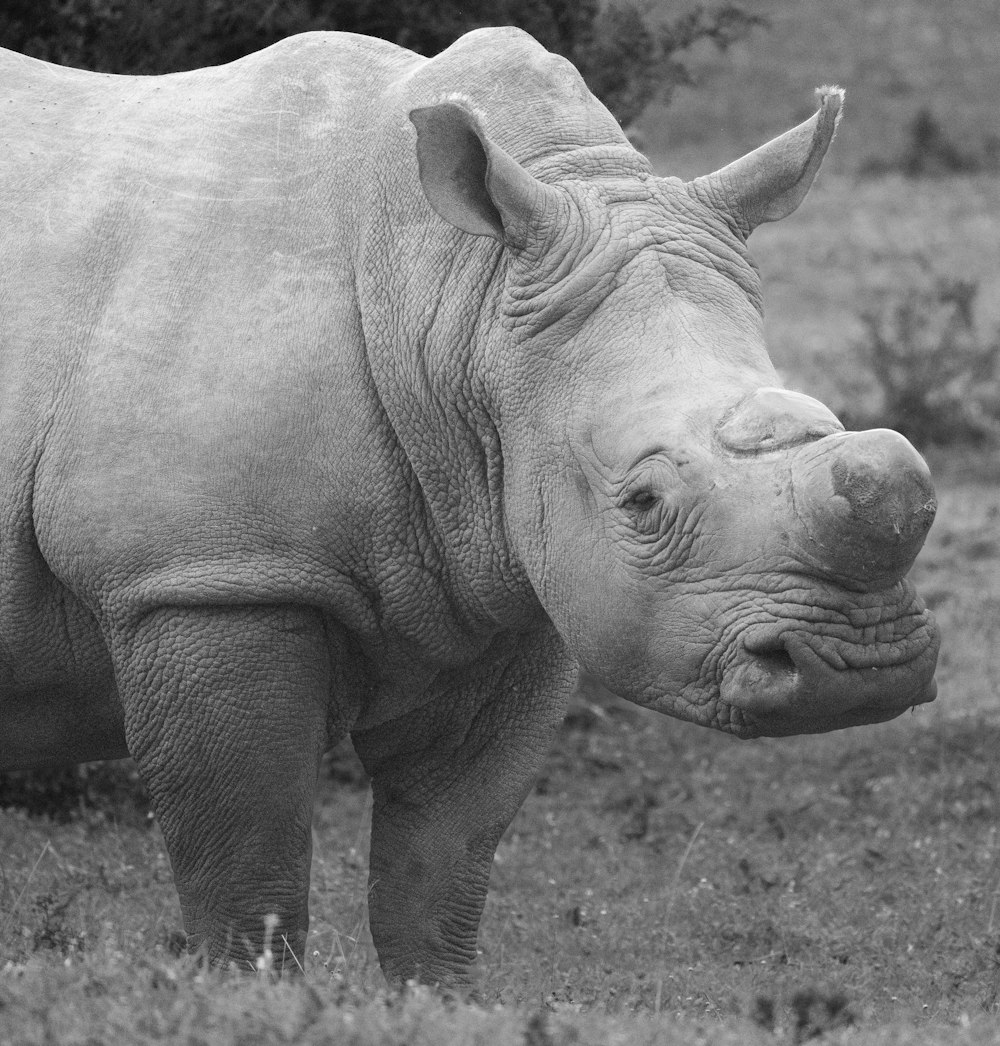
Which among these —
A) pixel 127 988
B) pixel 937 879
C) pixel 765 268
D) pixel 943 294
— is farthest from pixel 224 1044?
pixel 765 268

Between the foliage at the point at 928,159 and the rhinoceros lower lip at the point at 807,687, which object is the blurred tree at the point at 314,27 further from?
the foliage at the point at 928,159

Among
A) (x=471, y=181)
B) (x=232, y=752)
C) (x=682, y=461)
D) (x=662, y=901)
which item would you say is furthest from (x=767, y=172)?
(x=662, y=901)

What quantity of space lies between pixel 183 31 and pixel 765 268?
1211cm

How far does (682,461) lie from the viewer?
431 cm

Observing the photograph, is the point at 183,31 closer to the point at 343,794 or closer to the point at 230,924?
the point at 343,794

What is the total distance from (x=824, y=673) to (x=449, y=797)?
1750 mm

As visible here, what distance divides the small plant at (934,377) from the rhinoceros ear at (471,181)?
968 cm

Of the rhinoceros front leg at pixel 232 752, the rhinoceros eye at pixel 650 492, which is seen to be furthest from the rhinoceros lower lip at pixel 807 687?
the rhinoceros front leg at pixel 232 752

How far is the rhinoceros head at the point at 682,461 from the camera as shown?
4.18m

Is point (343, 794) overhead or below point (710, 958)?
below

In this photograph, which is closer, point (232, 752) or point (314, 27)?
point (232, 752)

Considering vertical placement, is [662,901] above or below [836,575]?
below

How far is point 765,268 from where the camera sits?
63.3ft

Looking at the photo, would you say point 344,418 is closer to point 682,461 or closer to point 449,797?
point 682,461
